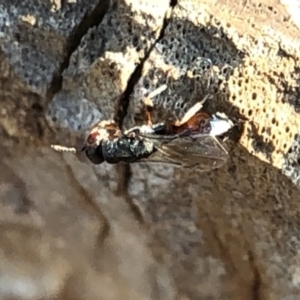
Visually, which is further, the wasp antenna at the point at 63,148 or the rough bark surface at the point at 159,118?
the wasp antenna at the point at 63,148

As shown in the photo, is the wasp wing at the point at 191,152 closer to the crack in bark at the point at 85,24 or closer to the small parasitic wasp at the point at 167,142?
the small parasitic wasp at the point at 167,142

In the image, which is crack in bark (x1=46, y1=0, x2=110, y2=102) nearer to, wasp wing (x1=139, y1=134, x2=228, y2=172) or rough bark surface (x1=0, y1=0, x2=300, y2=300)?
rough bark surface (x1=0, y1=0, x2=300, y2=300)

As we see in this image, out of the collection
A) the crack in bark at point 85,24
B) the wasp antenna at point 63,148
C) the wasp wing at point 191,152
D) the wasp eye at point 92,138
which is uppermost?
the crack in bark at point 85,24

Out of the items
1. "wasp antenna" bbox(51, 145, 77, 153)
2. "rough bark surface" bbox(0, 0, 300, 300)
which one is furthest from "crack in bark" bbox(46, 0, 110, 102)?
"wasp antenna" bbox(51, 145, 77, 153)

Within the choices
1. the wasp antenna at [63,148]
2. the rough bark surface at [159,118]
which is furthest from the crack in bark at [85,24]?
the wasp antenna at [63,148]

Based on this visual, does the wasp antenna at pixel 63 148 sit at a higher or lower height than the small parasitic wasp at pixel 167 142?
lower

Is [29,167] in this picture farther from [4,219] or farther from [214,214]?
[214,214]

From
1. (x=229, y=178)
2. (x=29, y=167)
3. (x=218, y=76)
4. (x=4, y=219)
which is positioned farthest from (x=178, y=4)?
(x=4, y=219)
